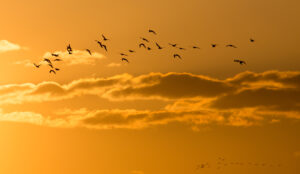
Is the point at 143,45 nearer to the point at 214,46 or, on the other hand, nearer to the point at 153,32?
the point at 153,32

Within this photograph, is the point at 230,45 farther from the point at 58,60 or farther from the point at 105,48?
the point at 58,60

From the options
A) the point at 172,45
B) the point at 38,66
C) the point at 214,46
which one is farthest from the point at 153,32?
the point at 38,66

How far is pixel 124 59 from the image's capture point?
136625 mm

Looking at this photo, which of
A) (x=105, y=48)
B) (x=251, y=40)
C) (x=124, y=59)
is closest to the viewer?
(x=251, y=40)

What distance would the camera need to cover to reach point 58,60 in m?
131

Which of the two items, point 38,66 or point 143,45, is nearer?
point 143,45

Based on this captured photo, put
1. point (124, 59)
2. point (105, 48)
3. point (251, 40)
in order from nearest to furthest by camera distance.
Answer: point (251, 40)
point (105, 48)
point (124, 59)

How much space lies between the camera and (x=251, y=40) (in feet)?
388

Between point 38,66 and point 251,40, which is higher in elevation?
point 38,66

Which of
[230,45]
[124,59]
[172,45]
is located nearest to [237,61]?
[230,45]

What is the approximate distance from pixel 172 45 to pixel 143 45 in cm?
1223

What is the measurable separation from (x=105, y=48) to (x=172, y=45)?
15.1 m

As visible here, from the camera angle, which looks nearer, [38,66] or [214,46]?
[214,46]

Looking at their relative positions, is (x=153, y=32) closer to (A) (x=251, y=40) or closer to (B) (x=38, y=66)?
(A) (x=251, y=40)
